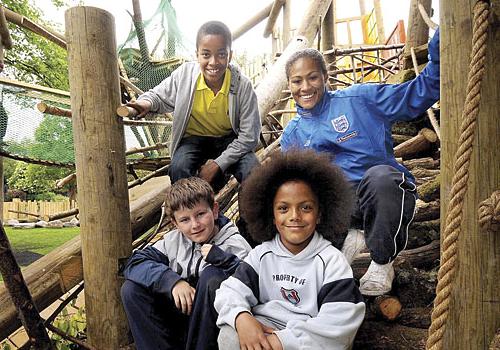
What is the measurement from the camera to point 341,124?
79.4 inches

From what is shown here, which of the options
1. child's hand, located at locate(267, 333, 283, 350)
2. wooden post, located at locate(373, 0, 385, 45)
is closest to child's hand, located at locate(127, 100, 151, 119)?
child's hand, located at locate(267, 333, 283, 350)

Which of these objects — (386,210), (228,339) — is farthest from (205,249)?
(386,210)

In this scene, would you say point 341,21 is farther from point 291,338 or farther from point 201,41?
point 291,338

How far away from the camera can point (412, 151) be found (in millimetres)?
3154

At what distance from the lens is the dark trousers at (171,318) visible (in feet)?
4.97

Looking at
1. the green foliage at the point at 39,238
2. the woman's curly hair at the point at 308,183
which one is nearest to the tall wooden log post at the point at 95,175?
the woman's curly hair at the point at 308,183

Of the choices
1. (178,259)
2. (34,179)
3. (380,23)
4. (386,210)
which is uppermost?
(380,23)

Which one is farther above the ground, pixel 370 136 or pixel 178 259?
pixel 370 136

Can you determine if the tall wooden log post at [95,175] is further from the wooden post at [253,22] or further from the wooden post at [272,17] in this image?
the wooden post at [272,17]

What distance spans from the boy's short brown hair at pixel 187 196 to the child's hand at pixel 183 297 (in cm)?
33

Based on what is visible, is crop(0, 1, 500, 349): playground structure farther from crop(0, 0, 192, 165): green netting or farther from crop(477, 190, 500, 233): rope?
crop(0, 0, 192, 165): green netting

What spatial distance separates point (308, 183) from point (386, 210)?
1.13 ft

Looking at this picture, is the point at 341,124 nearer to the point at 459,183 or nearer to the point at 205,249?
the point at 205,249

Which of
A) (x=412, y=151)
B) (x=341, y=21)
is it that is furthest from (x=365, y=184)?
(x=341, y=21)
